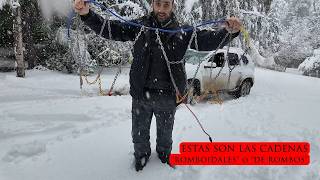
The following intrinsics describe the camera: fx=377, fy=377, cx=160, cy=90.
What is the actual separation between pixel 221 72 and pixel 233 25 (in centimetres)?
798

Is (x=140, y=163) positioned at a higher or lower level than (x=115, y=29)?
lower

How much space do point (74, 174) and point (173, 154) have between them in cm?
142

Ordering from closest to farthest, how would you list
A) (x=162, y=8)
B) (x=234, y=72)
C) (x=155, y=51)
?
(x=162, y=8) → (x=155, y=51) → (x=234, y=72)

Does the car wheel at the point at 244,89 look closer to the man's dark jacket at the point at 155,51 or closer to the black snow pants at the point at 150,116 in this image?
the black snow pants at the point at 150,116

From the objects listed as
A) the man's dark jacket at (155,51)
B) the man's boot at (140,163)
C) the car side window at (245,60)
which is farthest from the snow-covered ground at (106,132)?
the car side window at (245,60)

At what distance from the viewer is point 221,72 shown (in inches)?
479

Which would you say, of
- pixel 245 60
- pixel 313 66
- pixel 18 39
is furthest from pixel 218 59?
pixel 313 66

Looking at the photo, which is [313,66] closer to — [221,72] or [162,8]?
[221,72]

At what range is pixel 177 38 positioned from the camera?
15.2 ft

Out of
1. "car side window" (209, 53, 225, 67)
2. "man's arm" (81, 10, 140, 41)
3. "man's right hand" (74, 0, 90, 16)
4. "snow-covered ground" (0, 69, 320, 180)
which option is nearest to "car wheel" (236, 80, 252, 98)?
"snow-covered ground" (0, 69, 320, 180)

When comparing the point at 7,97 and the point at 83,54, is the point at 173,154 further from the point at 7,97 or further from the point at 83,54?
the point at 83,54

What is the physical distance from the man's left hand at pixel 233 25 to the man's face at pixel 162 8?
2.37 feet

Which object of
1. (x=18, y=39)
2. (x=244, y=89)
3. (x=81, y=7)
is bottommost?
(x=244, y=89)

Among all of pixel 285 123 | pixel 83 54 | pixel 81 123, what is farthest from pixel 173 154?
pixel 83 54
